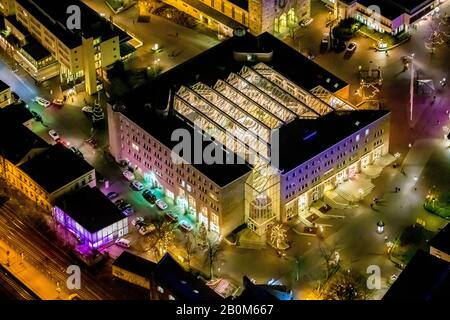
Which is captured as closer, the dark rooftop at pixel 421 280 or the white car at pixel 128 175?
the dark rooftop at pixel 421 280

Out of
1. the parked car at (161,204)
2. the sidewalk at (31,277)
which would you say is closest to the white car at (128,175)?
the parked car at (161,204)

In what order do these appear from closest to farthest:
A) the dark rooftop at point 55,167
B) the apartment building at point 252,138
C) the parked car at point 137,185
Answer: the apartment building at point 252,138 < the dark rooftop at point 55,167 < the parked car at point 137,185

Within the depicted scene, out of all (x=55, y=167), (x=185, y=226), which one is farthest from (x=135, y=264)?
(x=55, y=167)

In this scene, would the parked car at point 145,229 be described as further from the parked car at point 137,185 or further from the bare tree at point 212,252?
the parked car at point 137,185

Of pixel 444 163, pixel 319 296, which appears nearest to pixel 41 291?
pixel 319 296

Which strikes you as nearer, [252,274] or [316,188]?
[252,274]

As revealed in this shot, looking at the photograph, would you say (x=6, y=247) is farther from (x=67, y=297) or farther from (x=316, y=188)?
(x=316, y=188)

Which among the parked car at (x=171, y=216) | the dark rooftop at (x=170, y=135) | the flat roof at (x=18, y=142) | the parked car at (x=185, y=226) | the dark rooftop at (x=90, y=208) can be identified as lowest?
the parked car at (x=185, y=226)

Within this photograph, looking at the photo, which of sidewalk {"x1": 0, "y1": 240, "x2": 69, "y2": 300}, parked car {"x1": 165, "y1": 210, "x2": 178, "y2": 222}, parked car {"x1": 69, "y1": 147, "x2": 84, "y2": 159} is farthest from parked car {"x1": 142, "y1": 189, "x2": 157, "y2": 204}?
sidewalk {"x1": 0, "y1": 240, "x2": 69, "y2": 300}

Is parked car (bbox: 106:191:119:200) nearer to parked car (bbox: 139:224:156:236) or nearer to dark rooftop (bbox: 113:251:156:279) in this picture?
parked car (bbox: 139:224:156:236)
